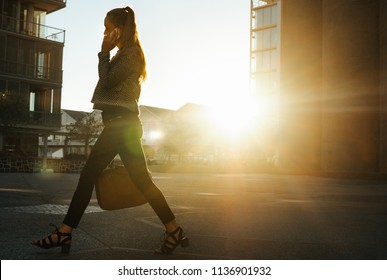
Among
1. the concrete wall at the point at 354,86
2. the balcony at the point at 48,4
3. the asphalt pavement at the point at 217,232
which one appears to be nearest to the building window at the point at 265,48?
the balcony at the point at 48,4

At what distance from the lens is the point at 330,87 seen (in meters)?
21.0

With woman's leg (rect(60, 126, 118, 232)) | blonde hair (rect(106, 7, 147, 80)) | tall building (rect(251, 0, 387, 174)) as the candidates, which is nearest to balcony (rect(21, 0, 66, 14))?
tall building (rect(251, 0, 387, 174))

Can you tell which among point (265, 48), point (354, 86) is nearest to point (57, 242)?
point (354, 86)

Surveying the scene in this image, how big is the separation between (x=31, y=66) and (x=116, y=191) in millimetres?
29098

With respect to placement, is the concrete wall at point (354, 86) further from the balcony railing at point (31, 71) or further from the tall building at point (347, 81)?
the balcony railing at point (31, 71)

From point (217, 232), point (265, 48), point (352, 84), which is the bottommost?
point (217, 232)

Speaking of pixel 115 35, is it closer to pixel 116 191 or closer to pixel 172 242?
pixel 116 191

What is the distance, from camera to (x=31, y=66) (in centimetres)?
3047

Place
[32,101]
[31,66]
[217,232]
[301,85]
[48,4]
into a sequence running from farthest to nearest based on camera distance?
[48,4]
[32,101]
[31,66]
[301,85]
[217,232]

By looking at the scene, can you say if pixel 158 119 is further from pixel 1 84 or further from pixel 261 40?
pixel 1 84

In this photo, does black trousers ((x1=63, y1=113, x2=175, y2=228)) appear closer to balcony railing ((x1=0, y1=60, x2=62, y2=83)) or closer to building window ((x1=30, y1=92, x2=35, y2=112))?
balcony railing ((x1=0, y1=60, x2=62, y2=83))

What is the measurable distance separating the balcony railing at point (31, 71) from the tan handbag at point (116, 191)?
27.8 m
